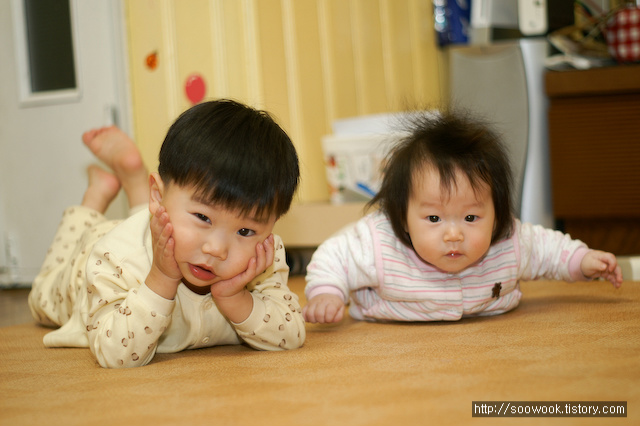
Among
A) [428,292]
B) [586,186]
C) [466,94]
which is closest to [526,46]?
[466,94]

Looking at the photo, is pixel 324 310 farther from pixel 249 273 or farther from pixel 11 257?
pixel 11 257

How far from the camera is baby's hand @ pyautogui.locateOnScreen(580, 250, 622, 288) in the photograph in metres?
1.16

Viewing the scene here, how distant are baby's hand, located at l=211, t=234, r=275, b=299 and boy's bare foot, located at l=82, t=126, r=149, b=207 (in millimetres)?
662

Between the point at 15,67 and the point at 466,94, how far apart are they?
4.32 ft

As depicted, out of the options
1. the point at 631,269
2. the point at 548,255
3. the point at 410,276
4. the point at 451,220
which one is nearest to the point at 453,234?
the point at 451,220

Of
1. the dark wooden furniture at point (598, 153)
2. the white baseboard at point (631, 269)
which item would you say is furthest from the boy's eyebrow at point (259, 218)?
the dark wooden furniture at point (598, 153)

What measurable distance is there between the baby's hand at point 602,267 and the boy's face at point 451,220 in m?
0.22

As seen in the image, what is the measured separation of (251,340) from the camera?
3.08ft

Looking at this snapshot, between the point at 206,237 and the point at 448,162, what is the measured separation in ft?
1.32

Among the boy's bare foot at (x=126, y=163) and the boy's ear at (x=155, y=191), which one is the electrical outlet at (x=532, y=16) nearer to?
the boy's bare foot at (x=126, y=163)

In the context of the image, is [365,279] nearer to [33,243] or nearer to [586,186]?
[586,186]

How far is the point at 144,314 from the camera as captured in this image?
849mm

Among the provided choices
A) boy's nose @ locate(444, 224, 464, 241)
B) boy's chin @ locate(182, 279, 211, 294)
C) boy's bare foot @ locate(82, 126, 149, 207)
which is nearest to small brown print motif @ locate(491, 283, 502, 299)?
boy's nose @ locate(444, 224, 464, 241)

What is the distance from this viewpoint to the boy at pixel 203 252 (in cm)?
81
